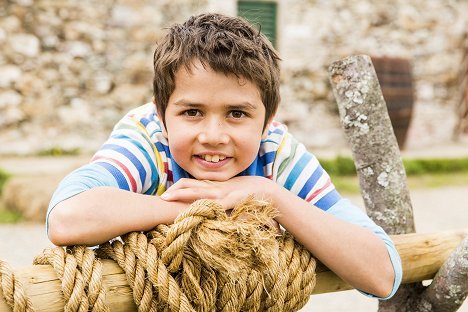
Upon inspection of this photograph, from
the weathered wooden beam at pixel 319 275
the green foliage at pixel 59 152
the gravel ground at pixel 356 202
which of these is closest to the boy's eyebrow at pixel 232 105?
the weathered wooden beam at pixel 319 275

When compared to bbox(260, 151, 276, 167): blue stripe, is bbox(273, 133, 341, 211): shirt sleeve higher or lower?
lower

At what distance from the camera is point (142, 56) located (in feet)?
23.7

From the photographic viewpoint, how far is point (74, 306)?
0.99 metres

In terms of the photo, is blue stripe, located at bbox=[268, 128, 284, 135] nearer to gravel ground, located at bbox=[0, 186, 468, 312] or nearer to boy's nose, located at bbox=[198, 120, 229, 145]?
boy's nose, located at bbox=[198, 120, 229, 145]

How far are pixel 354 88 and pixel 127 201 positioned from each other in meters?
0.73

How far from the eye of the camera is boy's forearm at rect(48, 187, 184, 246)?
1101mm

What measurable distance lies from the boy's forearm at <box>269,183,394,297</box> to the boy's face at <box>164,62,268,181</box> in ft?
0.40

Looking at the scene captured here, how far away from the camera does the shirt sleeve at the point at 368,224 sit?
1.31m

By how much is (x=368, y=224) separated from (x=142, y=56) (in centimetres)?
616

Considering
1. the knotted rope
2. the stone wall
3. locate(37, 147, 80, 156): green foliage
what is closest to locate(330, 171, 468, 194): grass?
the stone wall

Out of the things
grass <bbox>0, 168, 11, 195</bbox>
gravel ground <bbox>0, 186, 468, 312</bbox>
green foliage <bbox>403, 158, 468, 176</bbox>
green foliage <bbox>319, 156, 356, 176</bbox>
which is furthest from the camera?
green foliage <bbox>403, 158, 468, 176</bbox>

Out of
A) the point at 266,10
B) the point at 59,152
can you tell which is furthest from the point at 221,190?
the point at 266,10

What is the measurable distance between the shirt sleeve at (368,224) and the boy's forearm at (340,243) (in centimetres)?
1

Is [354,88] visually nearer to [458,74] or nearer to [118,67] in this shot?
[118,67]
